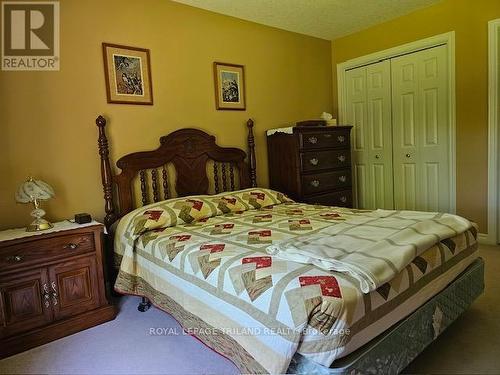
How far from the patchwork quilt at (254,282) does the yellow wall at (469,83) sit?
1.63 m

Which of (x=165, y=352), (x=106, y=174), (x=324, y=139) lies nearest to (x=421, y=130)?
(x=324, y=139)

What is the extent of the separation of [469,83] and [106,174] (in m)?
3.45

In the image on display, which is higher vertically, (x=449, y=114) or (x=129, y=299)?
(x=449, y=114)

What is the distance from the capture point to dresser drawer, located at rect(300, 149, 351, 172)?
11.2 ft

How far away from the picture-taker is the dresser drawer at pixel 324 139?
133 inches

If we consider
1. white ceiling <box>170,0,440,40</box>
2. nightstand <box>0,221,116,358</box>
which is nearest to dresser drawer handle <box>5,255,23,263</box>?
nightstand <box>0,221,116,358</box>

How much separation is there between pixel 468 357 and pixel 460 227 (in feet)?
2.19

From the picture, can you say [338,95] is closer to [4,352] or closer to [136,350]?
[136,350]

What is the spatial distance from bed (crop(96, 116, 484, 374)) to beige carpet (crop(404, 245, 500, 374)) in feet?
0.47

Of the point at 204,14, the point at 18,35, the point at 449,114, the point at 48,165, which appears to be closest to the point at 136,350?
the point at 48,165

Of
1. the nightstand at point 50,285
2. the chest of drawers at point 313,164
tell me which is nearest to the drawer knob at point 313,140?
the chest of drawers at point 313,164

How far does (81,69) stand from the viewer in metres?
2.56

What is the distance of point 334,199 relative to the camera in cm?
367

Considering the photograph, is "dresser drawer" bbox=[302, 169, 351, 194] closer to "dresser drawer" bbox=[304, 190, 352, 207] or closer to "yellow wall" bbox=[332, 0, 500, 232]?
"dresser drawer" bbox=[304, 190, 352, 207]
